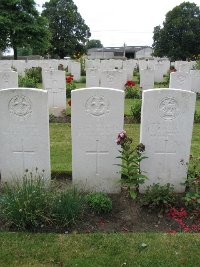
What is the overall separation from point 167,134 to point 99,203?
145 centimetres

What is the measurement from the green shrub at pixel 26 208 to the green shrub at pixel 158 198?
1.44 m

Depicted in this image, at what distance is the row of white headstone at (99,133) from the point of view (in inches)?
212

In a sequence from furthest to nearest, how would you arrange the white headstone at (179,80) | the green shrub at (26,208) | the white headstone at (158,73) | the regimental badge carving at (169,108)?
the white headstone at (158,73) < the white headstone at (179,80) < the regimental badge carving at (169,108) < the green shrub at (26,208)

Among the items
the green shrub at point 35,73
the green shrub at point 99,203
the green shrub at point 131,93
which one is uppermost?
the green shrub at point 35,73

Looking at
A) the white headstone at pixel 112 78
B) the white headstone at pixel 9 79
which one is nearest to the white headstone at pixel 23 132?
the white headstone at pixel 9 79

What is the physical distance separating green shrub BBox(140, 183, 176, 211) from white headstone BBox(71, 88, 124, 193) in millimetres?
541

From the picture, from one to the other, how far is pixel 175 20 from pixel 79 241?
53.5 metres

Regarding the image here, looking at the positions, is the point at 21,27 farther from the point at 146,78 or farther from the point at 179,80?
the point at 179,80

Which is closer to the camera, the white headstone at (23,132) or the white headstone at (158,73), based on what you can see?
the white headstone at (23,132)

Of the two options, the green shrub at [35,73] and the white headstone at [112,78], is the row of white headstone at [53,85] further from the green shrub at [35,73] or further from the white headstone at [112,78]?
the green shrub at [35,73]

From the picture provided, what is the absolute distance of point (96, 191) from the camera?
5809 millimetres

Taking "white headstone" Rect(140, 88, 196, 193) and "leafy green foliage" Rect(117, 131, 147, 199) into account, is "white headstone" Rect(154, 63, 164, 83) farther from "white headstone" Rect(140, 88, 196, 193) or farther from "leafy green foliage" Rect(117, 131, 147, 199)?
"leafy green foliage" Rect(117, 131, 147, 199)

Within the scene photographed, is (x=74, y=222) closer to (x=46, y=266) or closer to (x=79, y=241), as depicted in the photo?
(x=79, y=241)

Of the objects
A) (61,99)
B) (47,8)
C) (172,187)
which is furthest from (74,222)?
(47,8)
